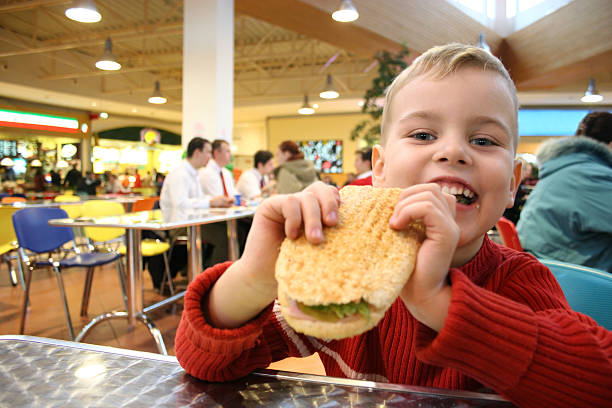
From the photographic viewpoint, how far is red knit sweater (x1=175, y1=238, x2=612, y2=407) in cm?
54

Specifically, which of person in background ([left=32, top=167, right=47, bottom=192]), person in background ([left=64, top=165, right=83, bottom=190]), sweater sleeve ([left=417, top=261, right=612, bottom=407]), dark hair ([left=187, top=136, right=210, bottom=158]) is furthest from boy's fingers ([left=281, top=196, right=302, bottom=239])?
person in background ([left=64, top=165, right=83, bottom=190])

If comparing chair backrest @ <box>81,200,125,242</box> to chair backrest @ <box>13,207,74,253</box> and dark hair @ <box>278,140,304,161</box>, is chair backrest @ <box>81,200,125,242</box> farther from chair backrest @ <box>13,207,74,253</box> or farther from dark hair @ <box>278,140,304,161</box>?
dark hair @ <box>278,140,304,161</box>

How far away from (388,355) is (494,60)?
677 mm

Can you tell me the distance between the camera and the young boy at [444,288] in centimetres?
54

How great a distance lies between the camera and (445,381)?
2.42 ft

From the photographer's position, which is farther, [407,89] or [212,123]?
[212,123]

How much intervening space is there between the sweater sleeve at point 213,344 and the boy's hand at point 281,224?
9 cm

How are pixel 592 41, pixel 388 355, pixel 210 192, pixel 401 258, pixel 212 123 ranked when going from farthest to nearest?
pixel 592 41
pixel 212 123
pixel 210 192
pixel 388 355
pixel 401 258

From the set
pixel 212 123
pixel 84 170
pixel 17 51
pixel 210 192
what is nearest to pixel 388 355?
pixel 210 192

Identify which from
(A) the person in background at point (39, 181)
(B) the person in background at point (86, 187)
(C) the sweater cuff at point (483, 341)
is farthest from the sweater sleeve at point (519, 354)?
(B) the person in background at point (86, 187)

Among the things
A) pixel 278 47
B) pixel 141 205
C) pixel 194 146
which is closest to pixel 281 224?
pixel 194 146

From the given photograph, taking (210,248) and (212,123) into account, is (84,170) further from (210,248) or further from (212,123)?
(210,248)

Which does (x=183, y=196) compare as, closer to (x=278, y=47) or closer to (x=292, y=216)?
(x=292, y=216)

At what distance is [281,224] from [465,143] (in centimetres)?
37
